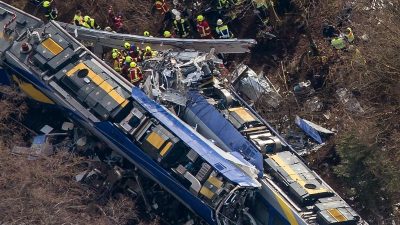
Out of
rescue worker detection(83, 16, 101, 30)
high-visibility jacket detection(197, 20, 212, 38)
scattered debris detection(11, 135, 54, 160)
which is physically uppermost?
rescue worker detection(83, 16, 101, 30)

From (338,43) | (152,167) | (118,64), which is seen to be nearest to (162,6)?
(118,64)

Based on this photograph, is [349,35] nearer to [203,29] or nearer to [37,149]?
[203,29]

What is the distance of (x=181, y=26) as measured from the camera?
773 inches

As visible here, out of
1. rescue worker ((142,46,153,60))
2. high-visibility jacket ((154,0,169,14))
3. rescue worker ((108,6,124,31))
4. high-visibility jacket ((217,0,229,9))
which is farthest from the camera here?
high-visibility jacket ((154,0,169,14))

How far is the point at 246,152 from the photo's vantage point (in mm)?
15680

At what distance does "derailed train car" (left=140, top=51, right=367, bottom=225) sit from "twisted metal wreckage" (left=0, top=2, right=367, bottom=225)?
0.03 meters

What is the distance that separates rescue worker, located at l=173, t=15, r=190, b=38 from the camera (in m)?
19.6

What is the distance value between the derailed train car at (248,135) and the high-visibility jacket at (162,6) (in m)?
2.92

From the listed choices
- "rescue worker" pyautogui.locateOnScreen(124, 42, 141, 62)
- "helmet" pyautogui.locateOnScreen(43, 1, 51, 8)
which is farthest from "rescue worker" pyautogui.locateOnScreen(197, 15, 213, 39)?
"helmet" pyautogui.locateOnScreen(43, 1, 51, 8)

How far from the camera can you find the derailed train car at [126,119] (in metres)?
15.0

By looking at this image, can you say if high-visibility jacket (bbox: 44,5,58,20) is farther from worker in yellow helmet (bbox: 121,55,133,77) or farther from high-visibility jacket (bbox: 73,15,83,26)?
worker in yellow helmet (bbox: 121,55,133,77)

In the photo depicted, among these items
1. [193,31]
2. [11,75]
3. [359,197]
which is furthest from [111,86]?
[359,197]

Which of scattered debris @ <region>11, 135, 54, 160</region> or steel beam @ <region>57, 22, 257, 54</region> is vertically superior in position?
steel beam @ <region>57, 22, 257, 54</region>

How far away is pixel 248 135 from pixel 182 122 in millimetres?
1966
